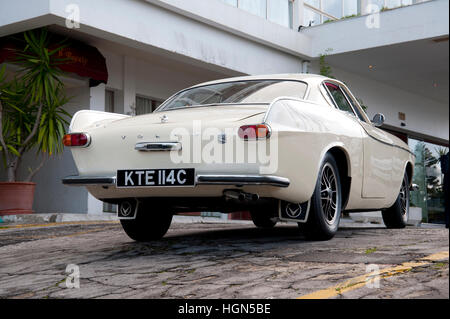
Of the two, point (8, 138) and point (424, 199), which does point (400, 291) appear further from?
point (424, 199)

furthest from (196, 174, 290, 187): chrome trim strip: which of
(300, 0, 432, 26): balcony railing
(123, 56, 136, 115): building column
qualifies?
(300, 0, 432, 26): balcony railing

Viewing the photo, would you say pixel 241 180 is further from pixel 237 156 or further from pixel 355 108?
pixel 355 108

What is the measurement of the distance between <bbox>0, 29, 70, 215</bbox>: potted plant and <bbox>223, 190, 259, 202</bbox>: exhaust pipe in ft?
22.7

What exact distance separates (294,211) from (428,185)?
1217 cm

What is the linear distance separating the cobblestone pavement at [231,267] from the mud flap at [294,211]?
0.24 meters

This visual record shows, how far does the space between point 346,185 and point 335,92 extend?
3.39 ft

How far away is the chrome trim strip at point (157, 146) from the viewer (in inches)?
188

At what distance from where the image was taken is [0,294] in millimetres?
3908

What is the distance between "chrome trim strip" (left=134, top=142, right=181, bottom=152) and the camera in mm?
4766

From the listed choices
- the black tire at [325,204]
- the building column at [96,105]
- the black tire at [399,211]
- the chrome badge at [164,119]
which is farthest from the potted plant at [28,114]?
the black tire at [325,204]

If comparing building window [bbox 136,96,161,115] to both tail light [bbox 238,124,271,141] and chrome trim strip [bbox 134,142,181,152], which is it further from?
tail light [bbox 238,124,271,141]
